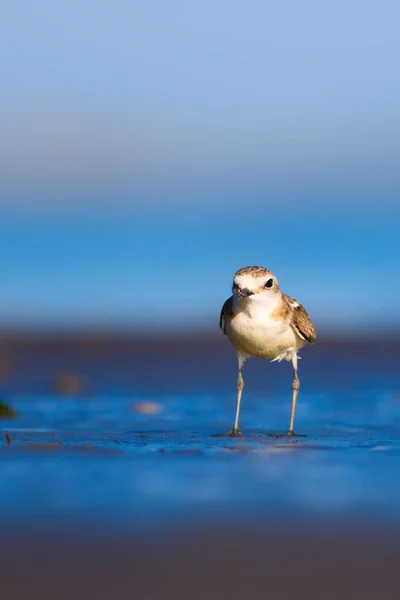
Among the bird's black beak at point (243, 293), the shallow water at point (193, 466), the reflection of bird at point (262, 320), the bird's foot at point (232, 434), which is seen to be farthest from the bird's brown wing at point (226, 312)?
the bird's foot at point (232, 434)

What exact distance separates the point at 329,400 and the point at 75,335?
531 inches

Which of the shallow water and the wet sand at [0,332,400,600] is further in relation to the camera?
the shallow water

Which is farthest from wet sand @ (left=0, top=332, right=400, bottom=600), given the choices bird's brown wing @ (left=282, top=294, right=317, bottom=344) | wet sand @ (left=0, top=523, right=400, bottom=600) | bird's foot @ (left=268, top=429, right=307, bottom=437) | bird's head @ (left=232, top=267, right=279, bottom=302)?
bird's head @ (left=232, top=267, right=279, bottom=302)

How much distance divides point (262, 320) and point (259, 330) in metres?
0.10

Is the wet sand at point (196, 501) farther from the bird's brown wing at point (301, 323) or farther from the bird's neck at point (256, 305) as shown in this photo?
the bird's neck at point (256, 305)

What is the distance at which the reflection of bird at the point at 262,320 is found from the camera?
11039 mm

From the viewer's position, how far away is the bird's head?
10945mm

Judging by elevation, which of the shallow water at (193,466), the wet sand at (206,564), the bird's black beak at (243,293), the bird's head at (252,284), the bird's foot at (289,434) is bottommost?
the wet sand at (206,564)

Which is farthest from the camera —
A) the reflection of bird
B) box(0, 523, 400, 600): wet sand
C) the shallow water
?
the reflection of bird

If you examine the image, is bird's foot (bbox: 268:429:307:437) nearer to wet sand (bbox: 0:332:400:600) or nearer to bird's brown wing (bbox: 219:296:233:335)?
wet sand (bbox: 0:332:400:600)

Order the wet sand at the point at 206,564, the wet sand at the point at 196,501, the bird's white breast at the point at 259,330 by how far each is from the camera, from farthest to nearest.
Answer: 1. the bird's white breast at the point at 259,330
2. the wet sand at the point at 196,501
3. the wet sand at the point at 206,564

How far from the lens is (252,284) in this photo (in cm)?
1102

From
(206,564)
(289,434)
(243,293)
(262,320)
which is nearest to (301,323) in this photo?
(262,320)

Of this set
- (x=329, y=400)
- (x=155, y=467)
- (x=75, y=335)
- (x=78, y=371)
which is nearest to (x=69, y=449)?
(x=155, y=467)
